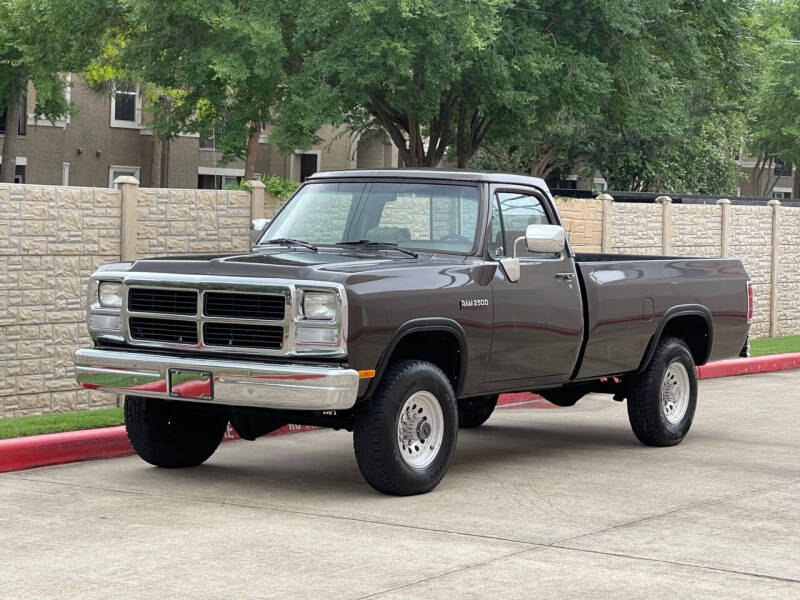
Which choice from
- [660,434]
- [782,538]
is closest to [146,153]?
[660,434]

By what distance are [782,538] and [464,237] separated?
321 centimetres

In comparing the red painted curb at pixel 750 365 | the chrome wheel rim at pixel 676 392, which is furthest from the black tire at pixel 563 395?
the red painted curb at pixel 750 365

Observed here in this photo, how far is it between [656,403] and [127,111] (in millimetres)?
40144

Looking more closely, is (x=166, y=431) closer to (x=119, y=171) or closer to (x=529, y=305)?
(x=529, y=305)

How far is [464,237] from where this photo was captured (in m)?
10.2

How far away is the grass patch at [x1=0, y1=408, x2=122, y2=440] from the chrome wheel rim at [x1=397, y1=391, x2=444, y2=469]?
319 cm

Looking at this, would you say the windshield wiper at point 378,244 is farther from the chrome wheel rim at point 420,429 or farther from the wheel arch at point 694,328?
the wheel arch at point 694,328

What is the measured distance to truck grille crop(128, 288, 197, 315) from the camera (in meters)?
9.27

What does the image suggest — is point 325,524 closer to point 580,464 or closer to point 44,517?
point 44,517

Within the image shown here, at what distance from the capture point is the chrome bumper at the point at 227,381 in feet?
28.2

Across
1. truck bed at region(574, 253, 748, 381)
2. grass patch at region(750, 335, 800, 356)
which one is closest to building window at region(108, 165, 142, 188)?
grass patch at region(750, 335, 800, 356)

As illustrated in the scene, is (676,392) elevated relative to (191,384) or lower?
lower

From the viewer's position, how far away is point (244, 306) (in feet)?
29.6

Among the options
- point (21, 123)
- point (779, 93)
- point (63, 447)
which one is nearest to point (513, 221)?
point (63, 447)
